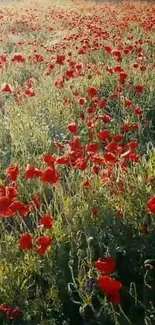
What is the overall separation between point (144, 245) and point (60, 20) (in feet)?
36.8

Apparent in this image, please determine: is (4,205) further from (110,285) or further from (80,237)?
(110,285)

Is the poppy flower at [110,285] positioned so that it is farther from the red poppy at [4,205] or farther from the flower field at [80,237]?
the red poppy at [4,205]

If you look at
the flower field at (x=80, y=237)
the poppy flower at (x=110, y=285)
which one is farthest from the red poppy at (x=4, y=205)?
the poppy flower at (x=110, y=285)

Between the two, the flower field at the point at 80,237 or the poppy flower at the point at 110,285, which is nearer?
the poppy flower at the point at 110,285

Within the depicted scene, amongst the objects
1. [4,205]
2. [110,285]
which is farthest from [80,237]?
[110,285]

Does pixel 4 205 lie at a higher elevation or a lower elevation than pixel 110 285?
higher

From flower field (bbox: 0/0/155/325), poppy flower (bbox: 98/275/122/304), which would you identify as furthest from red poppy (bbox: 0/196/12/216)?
poppy flower (bbox: 98/275/122/304)

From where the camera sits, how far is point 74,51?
7793 mm

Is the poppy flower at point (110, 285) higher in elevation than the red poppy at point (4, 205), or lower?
lower

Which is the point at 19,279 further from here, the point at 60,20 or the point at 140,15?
the point at 60,20

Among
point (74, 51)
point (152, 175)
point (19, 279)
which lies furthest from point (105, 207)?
point (74, 51)

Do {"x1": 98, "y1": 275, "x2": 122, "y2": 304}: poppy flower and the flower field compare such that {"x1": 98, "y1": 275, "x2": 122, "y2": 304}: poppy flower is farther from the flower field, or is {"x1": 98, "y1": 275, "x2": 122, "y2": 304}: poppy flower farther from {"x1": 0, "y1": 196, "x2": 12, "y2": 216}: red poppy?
{"x1": 0, "y1": 196, "x2": 12, "y2": 216}: red poppy

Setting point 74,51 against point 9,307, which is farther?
point 74,51

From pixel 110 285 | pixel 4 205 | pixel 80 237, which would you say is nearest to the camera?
pixel 110 285
